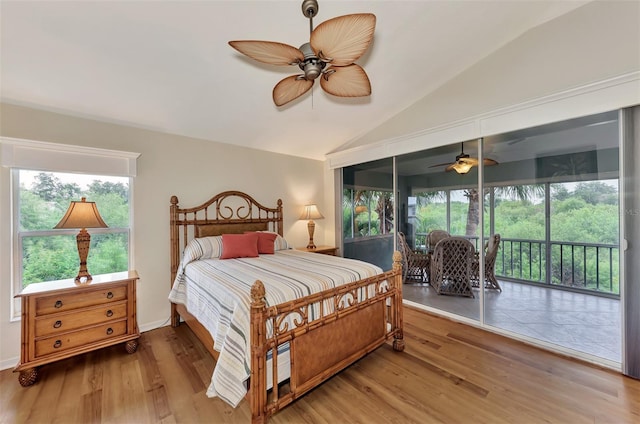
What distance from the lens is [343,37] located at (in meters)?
1.42

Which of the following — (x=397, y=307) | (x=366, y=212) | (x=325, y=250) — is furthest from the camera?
(x=366, y=212)

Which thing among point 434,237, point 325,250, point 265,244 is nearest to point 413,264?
point 434,237

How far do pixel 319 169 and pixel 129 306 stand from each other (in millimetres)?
3605

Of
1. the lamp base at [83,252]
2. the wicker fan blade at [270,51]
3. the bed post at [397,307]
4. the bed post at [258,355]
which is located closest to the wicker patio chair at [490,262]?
the bed post at [397,307]

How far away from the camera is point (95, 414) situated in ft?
5.77

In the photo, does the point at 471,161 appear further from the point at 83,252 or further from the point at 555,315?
the point at 83,252

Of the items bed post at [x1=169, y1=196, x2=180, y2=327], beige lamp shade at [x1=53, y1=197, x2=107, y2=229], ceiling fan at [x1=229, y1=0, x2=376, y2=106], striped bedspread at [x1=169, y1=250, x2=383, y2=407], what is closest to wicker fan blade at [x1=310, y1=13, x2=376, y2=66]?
ceiling fan at [x1=229, y1=0, x2=376, y2=106]

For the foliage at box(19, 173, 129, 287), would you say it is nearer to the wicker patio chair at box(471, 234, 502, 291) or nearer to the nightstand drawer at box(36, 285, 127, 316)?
the nightstand drawer at box(36, 285, 127, 316)

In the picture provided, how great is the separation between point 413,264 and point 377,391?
227 centimetres

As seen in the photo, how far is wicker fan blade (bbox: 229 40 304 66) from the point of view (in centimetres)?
149

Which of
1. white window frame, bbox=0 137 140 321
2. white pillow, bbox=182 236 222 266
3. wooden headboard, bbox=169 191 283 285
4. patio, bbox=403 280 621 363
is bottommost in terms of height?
patio, bbox=403 280 621 363

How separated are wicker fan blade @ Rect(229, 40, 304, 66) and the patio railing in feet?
9.41

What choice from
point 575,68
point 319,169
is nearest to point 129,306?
point 319,169

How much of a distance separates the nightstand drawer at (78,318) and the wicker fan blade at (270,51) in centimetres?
254
